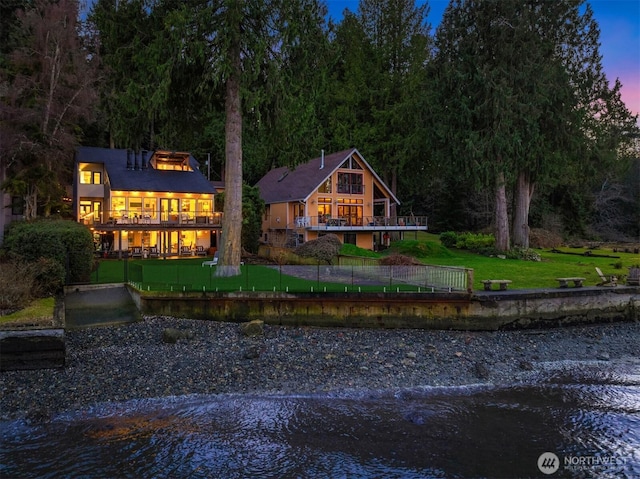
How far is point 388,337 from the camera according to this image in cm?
1483

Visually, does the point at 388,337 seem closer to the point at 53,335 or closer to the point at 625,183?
the point at 53,335

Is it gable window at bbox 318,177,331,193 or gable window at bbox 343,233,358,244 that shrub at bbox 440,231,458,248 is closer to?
gable window at bbox 343,233,358,244

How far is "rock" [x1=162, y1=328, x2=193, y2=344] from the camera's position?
1329 cm

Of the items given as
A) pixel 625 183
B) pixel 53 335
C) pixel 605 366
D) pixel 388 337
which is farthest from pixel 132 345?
pixel 625 183

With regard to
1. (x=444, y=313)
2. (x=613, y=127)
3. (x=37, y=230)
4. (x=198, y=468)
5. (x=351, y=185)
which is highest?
(x=613, y=127)

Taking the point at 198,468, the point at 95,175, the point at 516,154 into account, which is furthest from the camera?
the point at 95,175

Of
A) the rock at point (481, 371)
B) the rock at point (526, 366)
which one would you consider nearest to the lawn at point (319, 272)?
the rock at point (481, 371)

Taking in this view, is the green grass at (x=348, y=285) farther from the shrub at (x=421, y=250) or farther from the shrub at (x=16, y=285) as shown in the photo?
the shrub at (x=16, y=285)

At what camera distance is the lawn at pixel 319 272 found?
54.3ft

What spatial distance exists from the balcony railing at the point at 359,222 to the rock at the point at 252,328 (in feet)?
61.0

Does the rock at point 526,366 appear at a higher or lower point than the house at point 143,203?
lower

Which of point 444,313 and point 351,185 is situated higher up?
point 351,185

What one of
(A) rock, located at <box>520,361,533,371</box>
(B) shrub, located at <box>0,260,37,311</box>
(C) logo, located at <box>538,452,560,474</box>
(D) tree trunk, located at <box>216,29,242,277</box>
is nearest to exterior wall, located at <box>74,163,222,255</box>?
(D) tree trunk, located at <box>216,29,242,277</box>

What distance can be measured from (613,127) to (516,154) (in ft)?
30.0
